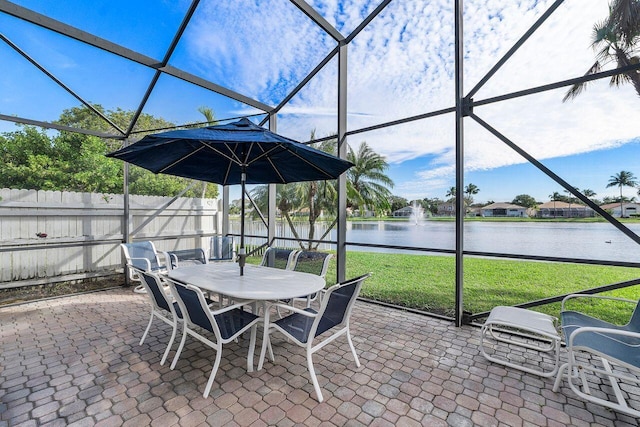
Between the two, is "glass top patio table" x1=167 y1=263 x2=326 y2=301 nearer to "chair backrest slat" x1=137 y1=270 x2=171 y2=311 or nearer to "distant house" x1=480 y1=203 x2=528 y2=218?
"chair backrest slat" x1=137 y1=270 x2=171 y2=311

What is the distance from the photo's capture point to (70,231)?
5.17 m

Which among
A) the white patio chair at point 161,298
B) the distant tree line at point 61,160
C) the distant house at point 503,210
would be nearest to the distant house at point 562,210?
the distant house at point 503,210

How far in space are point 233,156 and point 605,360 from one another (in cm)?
394

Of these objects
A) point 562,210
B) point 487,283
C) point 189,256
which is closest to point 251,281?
point 189,256

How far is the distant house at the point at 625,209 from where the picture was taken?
3363 mm

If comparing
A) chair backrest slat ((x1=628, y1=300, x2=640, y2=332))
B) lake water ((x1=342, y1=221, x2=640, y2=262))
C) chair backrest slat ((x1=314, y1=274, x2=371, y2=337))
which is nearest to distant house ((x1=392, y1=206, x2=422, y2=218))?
lake water ((x1=342, y1=221, x2=640, y2=262))

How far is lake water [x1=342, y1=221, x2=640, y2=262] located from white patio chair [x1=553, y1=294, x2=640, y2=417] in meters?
2.00

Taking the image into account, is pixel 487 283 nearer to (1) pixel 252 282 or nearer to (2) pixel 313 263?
(2) pixel 313 263

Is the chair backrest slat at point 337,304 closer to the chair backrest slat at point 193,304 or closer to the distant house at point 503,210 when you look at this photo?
the chair backrest slat at point 193,304

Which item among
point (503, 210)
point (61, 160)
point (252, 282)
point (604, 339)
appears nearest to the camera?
point (604, 339)

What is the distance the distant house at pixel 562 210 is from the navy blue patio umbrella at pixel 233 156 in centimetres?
470

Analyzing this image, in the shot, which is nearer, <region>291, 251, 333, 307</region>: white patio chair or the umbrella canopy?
the umbrella canopy

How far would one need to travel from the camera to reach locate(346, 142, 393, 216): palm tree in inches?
433

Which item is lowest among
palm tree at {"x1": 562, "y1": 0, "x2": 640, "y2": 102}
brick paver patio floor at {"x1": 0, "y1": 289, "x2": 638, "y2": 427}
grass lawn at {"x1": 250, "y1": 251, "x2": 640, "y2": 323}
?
grass lawn at {"x1": 250, "y1": 251, "x2": 640, "y2": 323}
